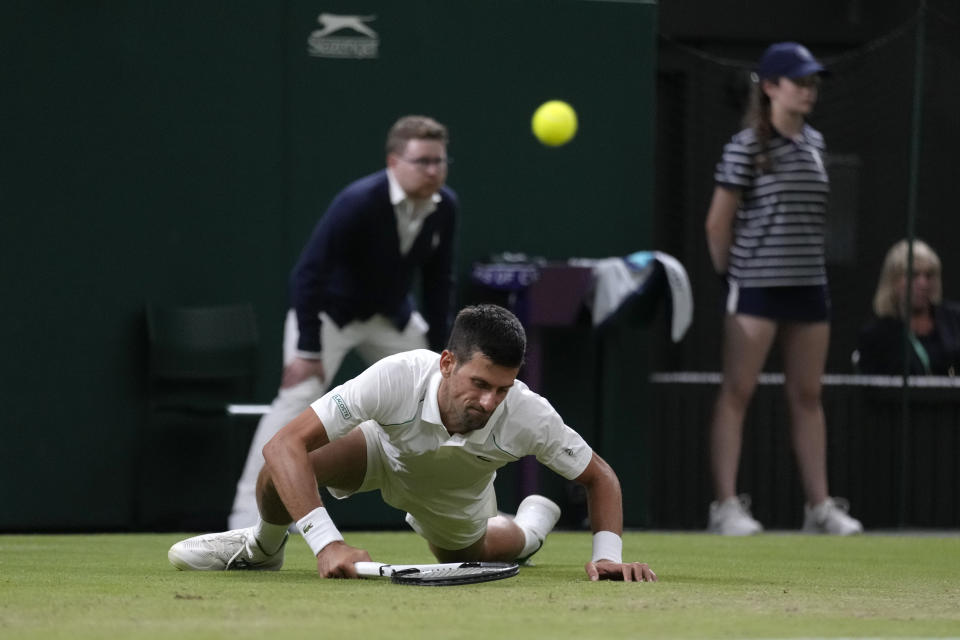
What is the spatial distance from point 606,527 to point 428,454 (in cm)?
59

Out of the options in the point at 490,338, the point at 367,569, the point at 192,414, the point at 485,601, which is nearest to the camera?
the point at 485,601

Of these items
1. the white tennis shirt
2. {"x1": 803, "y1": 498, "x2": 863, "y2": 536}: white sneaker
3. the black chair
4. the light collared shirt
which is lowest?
{"x1": 803, "y1": 498, "x2": 863, "y2": 536}: white sneaker

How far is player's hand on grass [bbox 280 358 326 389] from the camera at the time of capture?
7.70 metres

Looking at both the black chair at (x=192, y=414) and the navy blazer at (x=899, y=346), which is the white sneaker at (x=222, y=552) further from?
the navy blazer at (x=899, y=346)

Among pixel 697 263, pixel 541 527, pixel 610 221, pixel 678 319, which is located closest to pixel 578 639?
pixel 541 527

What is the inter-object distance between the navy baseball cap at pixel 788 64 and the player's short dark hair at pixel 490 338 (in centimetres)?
418

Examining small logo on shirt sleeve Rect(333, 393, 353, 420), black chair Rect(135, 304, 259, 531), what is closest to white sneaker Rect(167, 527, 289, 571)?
small logo on shirt sleeve Rect(333, 393, 353, 420)

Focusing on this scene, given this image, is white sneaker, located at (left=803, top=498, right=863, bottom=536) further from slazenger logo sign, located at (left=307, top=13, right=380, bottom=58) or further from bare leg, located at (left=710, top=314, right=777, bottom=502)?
slazenger logo sign, located at (left=307, top=13, right=380, bottom=58)

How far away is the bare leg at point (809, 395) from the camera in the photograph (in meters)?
8.92

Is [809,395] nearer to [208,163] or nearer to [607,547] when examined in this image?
[208,163]

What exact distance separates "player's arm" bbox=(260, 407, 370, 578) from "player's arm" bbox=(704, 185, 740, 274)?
418 cm

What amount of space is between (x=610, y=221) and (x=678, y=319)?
86cm

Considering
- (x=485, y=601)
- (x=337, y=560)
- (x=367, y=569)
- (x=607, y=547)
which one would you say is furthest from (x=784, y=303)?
(x=485, y=601)

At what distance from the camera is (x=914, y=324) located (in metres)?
9.95
